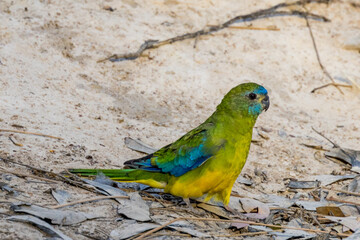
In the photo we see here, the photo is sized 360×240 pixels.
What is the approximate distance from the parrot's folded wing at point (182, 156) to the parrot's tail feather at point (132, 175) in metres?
0.07

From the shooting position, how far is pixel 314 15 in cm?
843

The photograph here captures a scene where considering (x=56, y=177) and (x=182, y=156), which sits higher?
(x=182, y=156)

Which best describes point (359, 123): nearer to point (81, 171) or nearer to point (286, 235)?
point (286, 235)

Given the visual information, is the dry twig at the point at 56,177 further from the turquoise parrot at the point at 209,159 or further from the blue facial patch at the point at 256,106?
the blue facial patch at the point at 256,106

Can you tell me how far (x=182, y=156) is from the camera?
441 cm

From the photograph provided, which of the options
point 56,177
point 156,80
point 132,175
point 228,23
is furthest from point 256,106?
point 228,23

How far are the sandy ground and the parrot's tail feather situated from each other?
275 millimetres

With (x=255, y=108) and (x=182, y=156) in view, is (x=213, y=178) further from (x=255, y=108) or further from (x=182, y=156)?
(x=255, y=108)

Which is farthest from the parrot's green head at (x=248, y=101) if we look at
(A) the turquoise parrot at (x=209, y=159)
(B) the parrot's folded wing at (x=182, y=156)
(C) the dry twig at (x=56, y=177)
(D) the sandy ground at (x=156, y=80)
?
(C) the dry twig at (x=56, y=177)

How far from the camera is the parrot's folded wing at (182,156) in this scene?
4352 mm

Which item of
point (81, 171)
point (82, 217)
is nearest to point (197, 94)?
point (81, 171)

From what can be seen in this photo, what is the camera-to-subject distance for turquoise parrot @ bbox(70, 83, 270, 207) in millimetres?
4316

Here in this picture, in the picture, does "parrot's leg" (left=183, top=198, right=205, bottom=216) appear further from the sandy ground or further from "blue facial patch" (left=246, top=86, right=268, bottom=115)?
"blue facial patch" (left=246, top=86, right=268, bottom=115)

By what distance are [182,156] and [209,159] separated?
0.75ft
